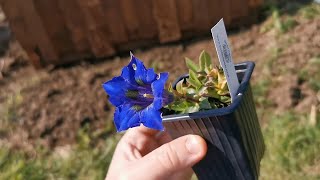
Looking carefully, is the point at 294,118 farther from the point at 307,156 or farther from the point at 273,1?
the point at 273,1

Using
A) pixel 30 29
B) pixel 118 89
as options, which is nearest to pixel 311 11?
pixel 30 29

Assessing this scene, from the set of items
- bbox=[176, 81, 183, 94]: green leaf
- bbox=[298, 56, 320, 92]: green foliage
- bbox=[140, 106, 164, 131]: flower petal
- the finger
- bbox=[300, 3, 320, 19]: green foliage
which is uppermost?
bbox=[140, 106, 164, 131]: flower petal

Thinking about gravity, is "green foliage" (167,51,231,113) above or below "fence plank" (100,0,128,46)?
above

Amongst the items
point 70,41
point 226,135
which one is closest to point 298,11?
point 70,41

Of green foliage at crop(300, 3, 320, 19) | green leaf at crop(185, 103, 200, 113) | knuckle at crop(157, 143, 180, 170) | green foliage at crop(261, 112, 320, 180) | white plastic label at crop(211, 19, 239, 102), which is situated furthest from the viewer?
green foliage at crop(300, 3, 320, 19)

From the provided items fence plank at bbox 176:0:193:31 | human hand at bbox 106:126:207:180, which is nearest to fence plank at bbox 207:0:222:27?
fence plank at bbox 176:0:193:31

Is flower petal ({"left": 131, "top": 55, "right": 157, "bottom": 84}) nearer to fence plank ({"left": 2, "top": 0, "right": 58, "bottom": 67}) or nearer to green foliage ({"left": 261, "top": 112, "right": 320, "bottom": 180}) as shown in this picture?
green foliage ({"left": 261, "top": 112, "right": 320, "bottom": 180})
